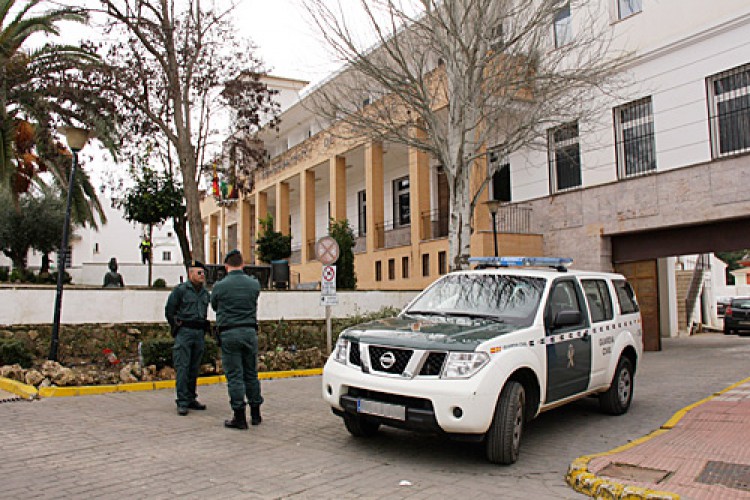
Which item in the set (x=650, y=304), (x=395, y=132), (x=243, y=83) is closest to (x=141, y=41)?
(x=243, y=83)

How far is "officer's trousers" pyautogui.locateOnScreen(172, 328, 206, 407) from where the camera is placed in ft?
24.7

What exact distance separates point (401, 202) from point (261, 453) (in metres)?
21.7

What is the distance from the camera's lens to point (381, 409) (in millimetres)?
5539

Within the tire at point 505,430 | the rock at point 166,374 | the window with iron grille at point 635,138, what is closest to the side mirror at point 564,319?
the tire at point 505,430

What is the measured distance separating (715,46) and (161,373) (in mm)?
14587

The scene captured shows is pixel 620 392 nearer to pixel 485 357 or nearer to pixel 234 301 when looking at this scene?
pixel 485 357

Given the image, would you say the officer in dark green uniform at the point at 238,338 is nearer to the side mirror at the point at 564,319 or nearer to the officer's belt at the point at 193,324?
the officer's belt at the point at 193,324

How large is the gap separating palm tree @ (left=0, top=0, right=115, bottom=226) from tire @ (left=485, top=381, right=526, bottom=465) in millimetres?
13531

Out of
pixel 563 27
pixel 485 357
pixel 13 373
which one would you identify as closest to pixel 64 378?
pixel 13 373

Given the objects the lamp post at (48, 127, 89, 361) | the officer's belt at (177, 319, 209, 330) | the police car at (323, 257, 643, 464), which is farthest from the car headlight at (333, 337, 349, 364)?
the lamp post at (48, 127, 89, 361)

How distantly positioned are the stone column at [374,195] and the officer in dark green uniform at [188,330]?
1523cm

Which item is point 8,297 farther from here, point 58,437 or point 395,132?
point 395,132

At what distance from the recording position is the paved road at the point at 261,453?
15.9 ft

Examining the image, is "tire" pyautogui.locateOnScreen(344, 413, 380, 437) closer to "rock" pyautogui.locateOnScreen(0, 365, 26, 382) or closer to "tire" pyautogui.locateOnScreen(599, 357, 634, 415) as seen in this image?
"tire" pyautogui.locateOnScreen(599, 357, 634, 415)
